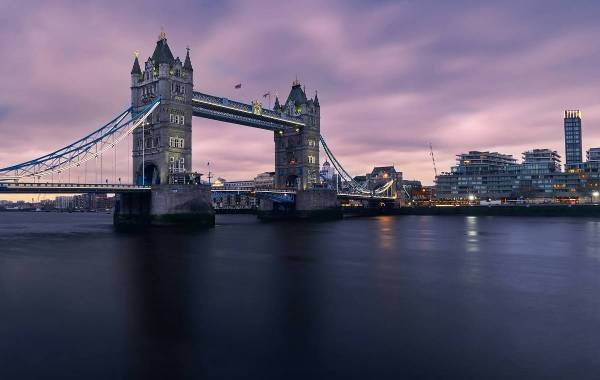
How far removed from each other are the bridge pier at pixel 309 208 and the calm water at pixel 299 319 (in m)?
63.2

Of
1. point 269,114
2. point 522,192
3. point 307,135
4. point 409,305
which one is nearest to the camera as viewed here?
point 409,305

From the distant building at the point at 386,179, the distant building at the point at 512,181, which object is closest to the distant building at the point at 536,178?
the distant building at the point at 512,181

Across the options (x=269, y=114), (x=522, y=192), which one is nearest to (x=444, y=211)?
(x=522, y=192)

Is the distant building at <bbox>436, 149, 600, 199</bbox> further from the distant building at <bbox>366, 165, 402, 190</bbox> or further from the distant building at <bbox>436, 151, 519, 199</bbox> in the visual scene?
the distant building at <bbox>366, 165, 402, 190</bbox>

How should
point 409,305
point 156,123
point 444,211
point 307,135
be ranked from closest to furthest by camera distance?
1. point 409,305
2. point 156,123
3. point 307,135
4. point 444,211

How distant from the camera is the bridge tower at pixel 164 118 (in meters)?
65.9

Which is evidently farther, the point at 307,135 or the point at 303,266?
the point at 307,135

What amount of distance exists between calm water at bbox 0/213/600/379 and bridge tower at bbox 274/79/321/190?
68612mm

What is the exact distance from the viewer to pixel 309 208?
92.4m

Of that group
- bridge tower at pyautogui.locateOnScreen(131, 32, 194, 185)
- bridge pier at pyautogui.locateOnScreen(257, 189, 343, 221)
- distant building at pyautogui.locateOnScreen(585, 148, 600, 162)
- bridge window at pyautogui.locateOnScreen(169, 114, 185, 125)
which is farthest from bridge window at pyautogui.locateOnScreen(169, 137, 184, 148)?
distant building at pyautogui.locateOnScreen(585, 148, 600, 162)

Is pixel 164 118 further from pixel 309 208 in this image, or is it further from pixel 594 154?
pixel 594 154

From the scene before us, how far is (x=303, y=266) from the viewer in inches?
1044

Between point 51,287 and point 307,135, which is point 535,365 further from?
point 307,135

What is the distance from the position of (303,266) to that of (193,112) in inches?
2105
